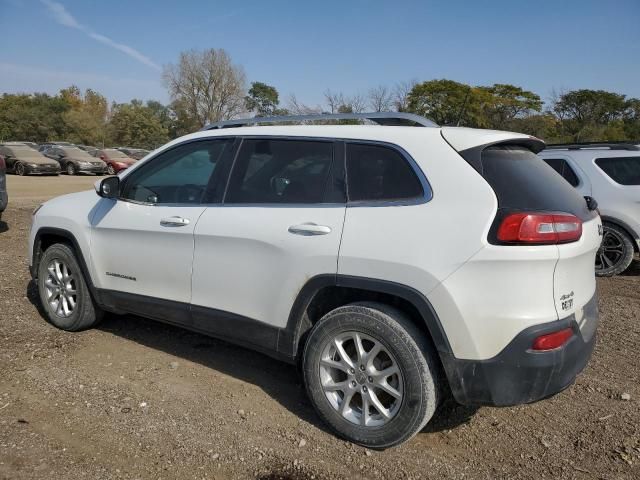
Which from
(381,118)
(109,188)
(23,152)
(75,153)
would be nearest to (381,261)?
(381,118)

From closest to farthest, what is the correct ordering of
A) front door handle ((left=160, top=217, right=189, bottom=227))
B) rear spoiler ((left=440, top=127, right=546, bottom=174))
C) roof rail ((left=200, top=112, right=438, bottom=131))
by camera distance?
rear spoiler ((left=440, top=127, right=546, bottom=174)) < roof rail ((left=200, top=112, right=438, bottom=131)) < front door handle ((left=160, top=217, right=189, bottom=227))

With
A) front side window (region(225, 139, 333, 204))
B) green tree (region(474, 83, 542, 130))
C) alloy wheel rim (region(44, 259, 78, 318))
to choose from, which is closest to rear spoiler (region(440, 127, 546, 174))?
front side window (region(225, 139, 333, 204))

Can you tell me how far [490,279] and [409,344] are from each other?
0.52 meters

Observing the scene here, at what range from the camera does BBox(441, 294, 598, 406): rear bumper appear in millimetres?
2561

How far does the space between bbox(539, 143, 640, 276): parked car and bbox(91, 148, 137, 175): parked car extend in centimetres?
2618

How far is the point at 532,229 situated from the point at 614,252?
540 cm

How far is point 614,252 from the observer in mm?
7117

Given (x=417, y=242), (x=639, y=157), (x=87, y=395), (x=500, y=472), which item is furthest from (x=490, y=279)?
(x=639, y=157)

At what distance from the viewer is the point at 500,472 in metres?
2.80

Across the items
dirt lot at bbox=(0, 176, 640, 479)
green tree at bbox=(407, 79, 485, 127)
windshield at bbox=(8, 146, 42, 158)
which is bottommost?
windshield at bbox=(8, 146, 42, 158)

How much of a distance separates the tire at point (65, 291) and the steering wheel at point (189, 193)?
4.03 feet

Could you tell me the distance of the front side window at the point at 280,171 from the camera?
3.21 m

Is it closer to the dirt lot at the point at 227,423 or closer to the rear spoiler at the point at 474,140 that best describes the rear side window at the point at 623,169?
the dirt lot at the point at 227,423

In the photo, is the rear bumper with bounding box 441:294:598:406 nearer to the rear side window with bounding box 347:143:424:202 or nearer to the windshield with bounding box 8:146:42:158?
the rear side window with bounding box 347:143:424:202
